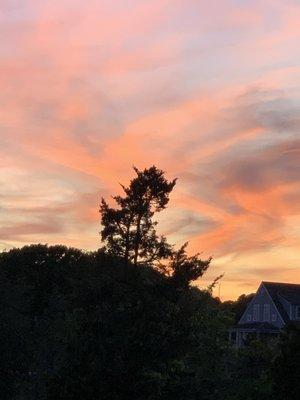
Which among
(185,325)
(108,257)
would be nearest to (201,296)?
(108,257)

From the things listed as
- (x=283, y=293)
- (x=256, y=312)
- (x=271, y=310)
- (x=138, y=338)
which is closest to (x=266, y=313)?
(x=271, y=310)

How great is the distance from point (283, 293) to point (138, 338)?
79311 mm

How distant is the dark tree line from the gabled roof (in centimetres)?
5071

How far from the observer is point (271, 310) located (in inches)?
4016

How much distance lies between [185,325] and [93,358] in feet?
12.7

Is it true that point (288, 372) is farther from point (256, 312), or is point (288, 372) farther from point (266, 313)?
point (256, 312)

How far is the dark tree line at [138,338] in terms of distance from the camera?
25344mm

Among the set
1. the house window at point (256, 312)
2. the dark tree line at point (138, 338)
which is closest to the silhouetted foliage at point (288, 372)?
the dark tree line at point (138, 338)

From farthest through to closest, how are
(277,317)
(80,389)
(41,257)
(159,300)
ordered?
(277,317) < (41,257) < (159,300) < (80,389)

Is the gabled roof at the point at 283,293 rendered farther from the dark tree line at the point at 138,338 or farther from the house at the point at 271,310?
the dark tree line at the point at 138,338

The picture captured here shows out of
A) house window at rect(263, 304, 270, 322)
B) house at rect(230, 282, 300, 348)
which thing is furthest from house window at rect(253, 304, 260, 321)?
house window at rect(263, 304, 270, 322)

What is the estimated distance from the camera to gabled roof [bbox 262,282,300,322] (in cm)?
10069

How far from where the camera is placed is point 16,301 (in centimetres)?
4984

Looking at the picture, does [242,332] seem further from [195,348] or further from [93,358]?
[93,358]
